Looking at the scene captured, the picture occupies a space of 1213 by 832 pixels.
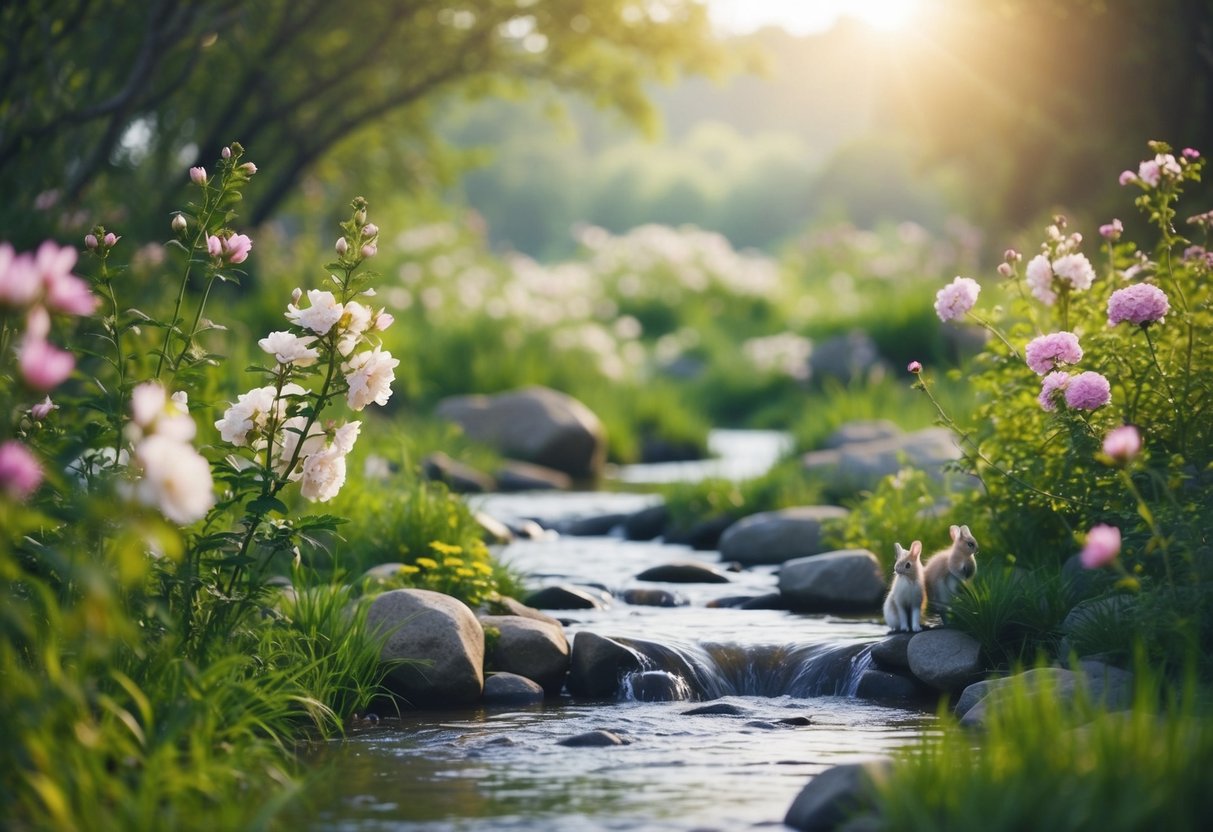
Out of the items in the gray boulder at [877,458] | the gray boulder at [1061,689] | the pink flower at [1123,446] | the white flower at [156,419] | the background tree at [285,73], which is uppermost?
the background tree at [285,73]

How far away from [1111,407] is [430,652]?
128 inches

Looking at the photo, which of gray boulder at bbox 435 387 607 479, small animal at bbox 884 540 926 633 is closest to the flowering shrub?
small animal at bbox 884 540 926 633

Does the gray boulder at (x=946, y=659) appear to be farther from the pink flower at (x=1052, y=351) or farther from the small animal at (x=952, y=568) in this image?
the pink flower at (x=1052, y=351)

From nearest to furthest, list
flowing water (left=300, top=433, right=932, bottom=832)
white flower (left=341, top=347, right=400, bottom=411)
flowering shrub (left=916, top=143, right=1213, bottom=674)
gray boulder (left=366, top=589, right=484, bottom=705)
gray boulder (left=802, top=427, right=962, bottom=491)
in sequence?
flowing water (left=300, top=433, right=932, bottom=832)
white flower (left=341, top=347, right=400, bottom=411)
flowering shrub (left=916, top=143, right=1213, bottom=674)
gray boulder (left=366, top=589, right=484, bottom=705)
gray boulder (left=802, top=427, right=962, bottom=491)

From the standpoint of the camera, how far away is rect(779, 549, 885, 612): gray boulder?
7949mm

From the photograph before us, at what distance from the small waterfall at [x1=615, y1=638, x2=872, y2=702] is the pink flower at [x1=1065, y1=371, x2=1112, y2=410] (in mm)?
1698

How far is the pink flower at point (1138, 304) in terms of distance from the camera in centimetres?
538

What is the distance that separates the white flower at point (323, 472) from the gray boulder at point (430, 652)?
1.06m

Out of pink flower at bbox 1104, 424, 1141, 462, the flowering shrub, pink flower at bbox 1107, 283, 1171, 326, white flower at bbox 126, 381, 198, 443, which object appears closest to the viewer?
white flower at bbox 126, 381, 198, 443

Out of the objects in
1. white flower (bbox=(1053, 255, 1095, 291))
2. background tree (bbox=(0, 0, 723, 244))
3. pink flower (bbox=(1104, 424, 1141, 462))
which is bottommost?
pink flower (bbox=(1104, 424, 1141, 462))

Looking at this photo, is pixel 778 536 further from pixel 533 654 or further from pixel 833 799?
pixel 833 799

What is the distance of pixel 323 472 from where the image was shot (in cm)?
507

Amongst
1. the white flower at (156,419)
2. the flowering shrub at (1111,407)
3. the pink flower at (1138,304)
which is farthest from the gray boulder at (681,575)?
the white flower at (156,419)

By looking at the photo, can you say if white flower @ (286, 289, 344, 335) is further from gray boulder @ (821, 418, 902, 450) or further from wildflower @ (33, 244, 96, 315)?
gray boulder @ (821, 418, 902, 450)
